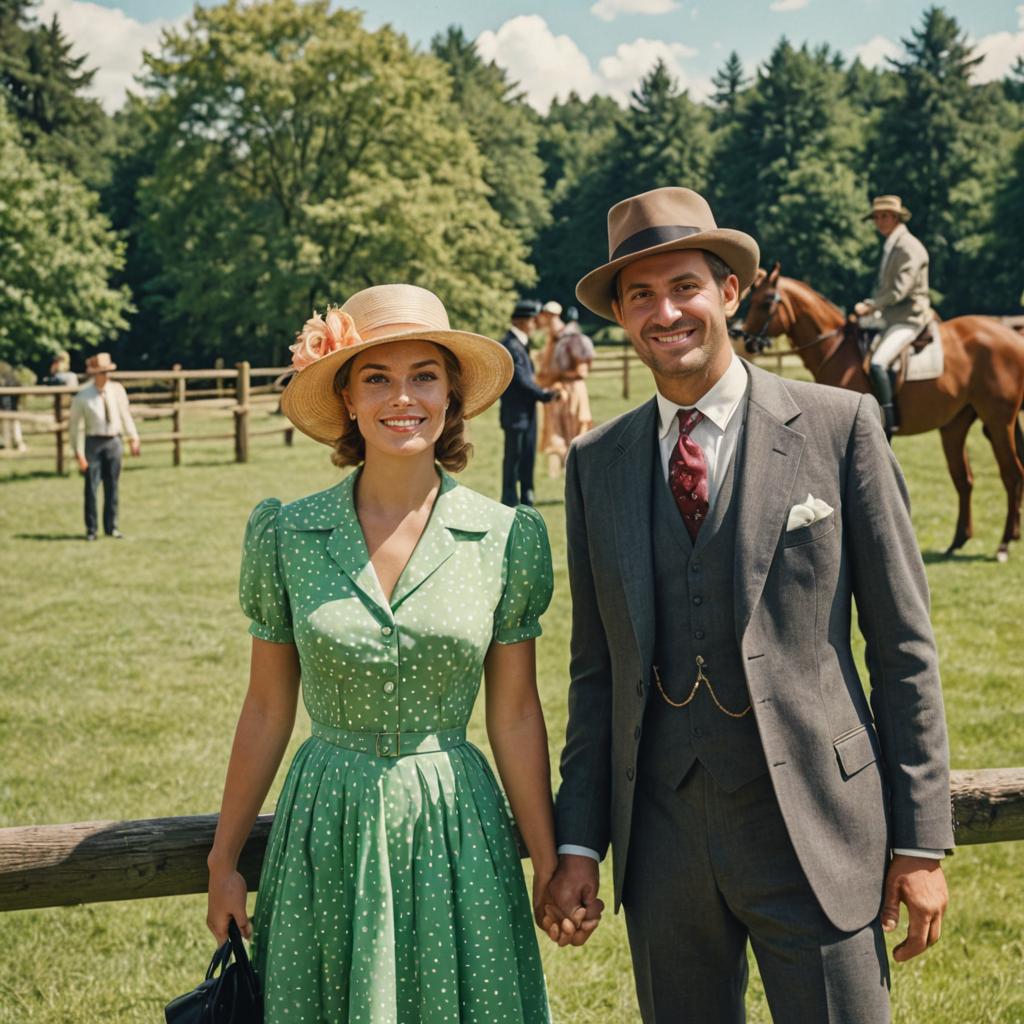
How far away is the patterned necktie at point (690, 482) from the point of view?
2.40 metres

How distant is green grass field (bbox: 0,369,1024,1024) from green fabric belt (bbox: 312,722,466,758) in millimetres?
1946

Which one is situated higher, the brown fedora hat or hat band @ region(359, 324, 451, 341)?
the brown fedora hat

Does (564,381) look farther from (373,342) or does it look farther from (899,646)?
(899,646)

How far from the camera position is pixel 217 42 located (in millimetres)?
37562

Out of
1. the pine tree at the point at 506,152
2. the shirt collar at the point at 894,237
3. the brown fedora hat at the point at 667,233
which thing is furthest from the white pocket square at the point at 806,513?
the pine tree at the point at 506,152

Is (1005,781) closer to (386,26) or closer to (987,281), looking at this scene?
(386,26)

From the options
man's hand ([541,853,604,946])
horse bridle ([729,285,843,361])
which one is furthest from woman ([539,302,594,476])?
man's hand ([541,853,604,946])

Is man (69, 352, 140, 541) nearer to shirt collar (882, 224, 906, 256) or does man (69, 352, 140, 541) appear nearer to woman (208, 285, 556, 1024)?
shirt collar (882, 224, 906, 256)

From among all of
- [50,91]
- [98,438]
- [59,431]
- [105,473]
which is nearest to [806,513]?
[105,473]

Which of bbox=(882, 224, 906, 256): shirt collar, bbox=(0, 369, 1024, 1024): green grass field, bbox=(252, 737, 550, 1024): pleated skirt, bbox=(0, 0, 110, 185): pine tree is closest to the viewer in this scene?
bbox=(252, 737, 550, 1024): pleated skirt

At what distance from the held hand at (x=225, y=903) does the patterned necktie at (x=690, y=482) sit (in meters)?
1.26

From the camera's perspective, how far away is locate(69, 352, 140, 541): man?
1342 cm

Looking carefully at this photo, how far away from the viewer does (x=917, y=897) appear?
229 cm

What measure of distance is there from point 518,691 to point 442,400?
672 millimetres
